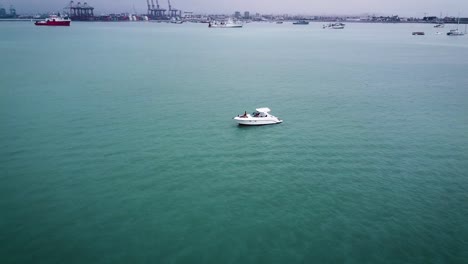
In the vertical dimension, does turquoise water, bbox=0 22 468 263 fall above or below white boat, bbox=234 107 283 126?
below

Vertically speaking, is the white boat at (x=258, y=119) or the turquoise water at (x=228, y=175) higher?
the white boat at (x=258, y=119)

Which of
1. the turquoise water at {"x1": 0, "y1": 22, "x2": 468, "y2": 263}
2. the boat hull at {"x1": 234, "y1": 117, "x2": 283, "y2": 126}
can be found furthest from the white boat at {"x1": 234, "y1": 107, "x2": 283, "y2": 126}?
the turquoise water at {"x1": 0, "y1": 22, "x2": 468, "y2": 263}

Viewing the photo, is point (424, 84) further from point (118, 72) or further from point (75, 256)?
point (75, 256)

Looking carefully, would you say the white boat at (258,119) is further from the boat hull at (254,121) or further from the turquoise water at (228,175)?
the turquoise water at (228,175)

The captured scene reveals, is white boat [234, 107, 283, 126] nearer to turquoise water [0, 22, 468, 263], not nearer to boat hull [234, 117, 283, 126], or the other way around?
boat hull [234, 117, 283, 126]

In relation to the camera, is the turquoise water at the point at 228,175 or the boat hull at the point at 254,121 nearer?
the turquoise water at the point at 228,175

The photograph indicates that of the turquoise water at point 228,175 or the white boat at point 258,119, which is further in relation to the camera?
the white boat at point 258,119

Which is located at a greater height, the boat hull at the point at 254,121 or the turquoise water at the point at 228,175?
the boat hull at the point at 254,121

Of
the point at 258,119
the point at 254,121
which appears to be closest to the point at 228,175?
the point at 254,121

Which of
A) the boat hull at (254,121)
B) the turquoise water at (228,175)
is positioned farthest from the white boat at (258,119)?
the turquoise water at (228,175)
